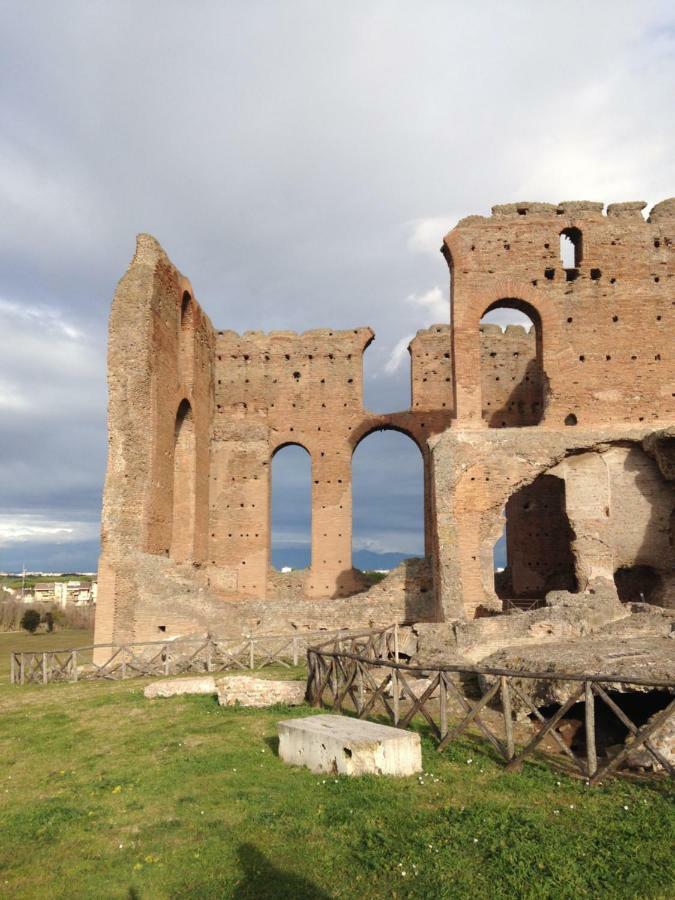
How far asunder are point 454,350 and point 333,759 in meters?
13.8

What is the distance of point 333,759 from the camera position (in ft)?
20.7

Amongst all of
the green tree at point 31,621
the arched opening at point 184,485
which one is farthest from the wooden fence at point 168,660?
the green tree at point 31,621

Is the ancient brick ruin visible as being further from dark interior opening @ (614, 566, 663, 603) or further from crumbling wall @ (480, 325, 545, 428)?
crumbling wall @ (480, 325, 545, 428)

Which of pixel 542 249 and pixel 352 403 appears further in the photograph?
pixel 352 403

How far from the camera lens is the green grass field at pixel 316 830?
169 inches

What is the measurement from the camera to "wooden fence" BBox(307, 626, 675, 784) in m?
5.98

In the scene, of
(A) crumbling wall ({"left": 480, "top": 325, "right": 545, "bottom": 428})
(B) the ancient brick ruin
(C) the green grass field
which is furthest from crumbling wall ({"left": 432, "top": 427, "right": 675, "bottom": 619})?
(C) the green grass field

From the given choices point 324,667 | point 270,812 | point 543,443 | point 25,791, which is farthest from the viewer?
point 543,443

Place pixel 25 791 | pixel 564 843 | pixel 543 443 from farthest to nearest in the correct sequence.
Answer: pixel 543 443 → pixel 25 791 → pixel 564 843

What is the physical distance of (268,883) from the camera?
435 centimetres

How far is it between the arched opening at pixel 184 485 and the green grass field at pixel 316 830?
1324 centimetres

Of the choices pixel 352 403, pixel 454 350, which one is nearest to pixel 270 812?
pixel 454 350

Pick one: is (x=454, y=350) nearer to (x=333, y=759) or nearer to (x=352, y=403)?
(x=352, y=403)

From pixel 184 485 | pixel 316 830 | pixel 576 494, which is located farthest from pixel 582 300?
pixel 316 830
